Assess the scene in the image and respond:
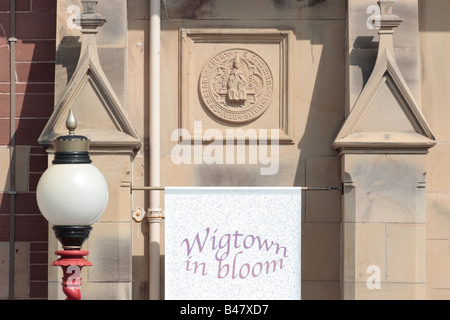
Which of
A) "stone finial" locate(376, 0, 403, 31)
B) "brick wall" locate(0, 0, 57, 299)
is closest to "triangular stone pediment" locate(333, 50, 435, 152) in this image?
"stone finial" locate(376, 0, 403, 31)

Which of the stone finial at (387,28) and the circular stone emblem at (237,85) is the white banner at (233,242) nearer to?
the circular stone emblem at (237,85)

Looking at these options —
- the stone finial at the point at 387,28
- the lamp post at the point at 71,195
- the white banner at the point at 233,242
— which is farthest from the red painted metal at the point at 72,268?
the stone finial at the point at 387,28

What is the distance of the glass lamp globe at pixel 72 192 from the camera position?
30.6ft

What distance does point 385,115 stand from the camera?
12625mm

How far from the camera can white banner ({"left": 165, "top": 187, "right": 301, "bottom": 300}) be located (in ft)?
40.5

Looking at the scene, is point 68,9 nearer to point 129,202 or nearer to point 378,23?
point 129,202

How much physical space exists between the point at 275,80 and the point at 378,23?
1.29m

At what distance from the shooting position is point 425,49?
1334cm

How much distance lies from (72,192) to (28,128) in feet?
14.3

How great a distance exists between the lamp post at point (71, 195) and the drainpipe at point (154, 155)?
3.35 m

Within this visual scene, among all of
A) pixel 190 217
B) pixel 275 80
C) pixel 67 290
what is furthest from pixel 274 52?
pixel 67 290

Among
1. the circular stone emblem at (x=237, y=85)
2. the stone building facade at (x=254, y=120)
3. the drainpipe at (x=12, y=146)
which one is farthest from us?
the drainpipe at (x=12, y=146)
